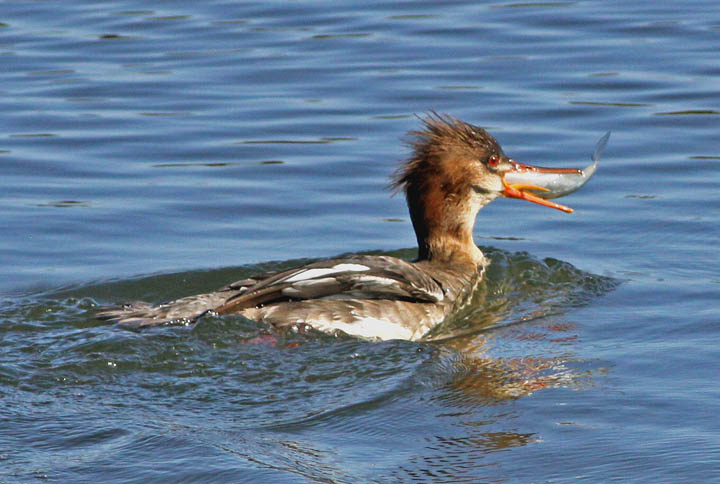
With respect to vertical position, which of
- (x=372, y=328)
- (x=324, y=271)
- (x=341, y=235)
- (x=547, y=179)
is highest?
(x=547, y=179)

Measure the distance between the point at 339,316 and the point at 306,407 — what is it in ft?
4.91

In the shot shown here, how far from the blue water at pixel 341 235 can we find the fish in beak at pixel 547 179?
543 mm

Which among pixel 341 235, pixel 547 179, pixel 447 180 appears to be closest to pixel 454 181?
pixel 447 180

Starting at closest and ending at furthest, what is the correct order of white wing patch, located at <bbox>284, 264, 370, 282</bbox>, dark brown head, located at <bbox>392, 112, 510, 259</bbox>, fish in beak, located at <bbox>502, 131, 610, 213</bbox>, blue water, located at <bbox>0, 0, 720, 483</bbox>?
1. blue water, located at <bbox>0, 0, 720, 483</bbox>
2. white wing patch, located at <bbox>284, 264, 370, 282</bbox>
3. dark brown head, located at <bbox>392, 112, 510, 259</bbox>
4. fish in beak, located at <bbox>502, 131, 610, 213</bbox>

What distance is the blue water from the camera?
5867 millimetres

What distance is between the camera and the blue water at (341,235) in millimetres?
5867

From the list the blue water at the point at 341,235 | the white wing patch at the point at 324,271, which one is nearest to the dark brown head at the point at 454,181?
the blue water at the point at 341,235

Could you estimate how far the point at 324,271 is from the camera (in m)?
7.78

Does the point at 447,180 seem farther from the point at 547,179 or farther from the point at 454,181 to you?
the point at 547,179

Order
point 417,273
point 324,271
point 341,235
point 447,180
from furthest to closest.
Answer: point 341,235 → point 447,180 → point 417,273 → point 324,271

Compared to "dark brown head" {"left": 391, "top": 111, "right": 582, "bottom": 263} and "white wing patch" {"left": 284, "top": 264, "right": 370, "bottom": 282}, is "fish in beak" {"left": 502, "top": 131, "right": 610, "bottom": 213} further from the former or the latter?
"white wing patch" {"left": 284, "top": 264, "right": 370, "bottom": 282}

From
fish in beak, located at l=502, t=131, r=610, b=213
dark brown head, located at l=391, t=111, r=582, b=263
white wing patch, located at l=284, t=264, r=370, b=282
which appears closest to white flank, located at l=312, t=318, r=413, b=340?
white wing patch, located at l=284, t=264, r=370, b=282

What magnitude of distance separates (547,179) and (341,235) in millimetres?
1771

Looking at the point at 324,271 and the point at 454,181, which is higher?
the point at 454,181
